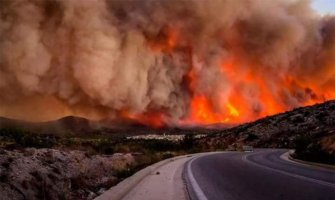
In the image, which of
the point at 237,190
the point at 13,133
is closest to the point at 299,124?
the point at 13,133

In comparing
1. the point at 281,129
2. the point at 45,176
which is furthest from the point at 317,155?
the point at 281,129

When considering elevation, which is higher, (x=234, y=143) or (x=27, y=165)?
(x=234, y=143)

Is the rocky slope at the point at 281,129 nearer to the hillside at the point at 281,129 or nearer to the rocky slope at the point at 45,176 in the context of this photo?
the hillside at the point at 281,129

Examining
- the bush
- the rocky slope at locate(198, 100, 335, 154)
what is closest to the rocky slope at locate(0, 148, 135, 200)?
the bush

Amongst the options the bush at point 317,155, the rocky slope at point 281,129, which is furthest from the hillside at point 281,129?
the bush at point 317,155

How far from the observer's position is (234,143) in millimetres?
103812

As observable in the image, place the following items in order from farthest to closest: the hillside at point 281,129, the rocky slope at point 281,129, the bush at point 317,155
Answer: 1. the rocky slope at point 281,129
2. the hillside at point 281,129
3. the bush at point 317,155

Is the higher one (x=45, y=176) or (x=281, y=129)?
(x=281, y=129)

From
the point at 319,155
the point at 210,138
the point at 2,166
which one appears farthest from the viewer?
the point at 210,138

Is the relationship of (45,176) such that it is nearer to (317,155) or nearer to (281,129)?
(317,155)

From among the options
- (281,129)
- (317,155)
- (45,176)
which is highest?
(281,129)

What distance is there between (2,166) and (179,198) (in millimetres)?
4763

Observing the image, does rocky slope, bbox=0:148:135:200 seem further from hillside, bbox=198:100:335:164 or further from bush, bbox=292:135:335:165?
hillside, bbox=198:100:335:164

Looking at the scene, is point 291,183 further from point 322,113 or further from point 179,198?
point 322,113
